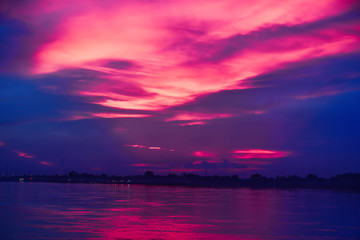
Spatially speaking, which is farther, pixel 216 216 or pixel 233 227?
pixel 216 216

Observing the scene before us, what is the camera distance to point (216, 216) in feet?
156

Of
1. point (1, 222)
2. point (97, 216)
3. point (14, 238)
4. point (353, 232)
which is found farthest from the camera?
point (97, 216)

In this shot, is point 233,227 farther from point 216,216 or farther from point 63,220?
point 63,220

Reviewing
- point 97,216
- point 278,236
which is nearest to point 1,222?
point 97,216

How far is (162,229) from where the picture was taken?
3578 centimetres

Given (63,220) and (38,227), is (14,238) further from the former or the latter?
(63,220)

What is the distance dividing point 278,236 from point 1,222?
2541 cm

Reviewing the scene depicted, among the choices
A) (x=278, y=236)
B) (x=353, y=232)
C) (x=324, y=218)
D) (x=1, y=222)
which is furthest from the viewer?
(x=324, y=218)

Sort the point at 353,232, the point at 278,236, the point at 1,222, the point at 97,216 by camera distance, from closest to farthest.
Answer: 1. the point at 278,236
2. the point at 353,232
3. the point at 1,222
4. the point at 97,216

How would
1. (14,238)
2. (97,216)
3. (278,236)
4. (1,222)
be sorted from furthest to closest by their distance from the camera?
(97,216) → (1,222) → (278,236) → (14,238)

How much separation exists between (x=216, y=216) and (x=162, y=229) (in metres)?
13.0

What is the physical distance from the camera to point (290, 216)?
50.3 m

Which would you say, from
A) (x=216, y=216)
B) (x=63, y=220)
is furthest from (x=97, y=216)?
(x=216, y=216)

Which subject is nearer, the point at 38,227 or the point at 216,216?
the point at 38,227
